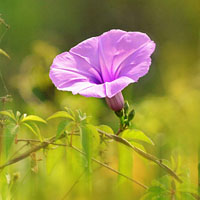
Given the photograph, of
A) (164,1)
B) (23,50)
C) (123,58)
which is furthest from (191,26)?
(123,58)

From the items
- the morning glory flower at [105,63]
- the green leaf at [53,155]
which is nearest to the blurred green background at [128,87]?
the green leaf at [53,155]

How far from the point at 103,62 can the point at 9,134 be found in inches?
9.1

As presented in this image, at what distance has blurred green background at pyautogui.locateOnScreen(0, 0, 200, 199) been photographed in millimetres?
1160

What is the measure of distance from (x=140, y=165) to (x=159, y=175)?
0.89ft

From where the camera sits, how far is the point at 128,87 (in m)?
1.43

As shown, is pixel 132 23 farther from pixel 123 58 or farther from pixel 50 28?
pixel 123 58

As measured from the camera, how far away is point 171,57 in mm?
1861

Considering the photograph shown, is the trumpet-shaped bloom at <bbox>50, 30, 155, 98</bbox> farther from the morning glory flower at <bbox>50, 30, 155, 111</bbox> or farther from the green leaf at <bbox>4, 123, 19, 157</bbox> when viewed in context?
the green leaf at <bbox>4, 123, 19, 157</bbox>

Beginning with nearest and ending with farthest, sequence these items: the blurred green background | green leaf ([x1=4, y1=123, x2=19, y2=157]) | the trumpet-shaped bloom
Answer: green leaf ([x1=4, y1=123, x2=19, y2=157]) → the trumpet-shaped bloom → the blurred green background

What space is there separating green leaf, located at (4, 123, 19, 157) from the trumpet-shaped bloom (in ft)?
0.34

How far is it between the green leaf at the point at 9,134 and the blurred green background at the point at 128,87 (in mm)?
148

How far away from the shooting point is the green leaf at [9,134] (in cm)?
83

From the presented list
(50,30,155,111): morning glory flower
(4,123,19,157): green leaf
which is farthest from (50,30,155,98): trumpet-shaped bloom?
(4,123,19,157): green leaf

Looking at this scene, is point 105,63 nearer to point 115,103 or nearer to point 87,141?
point 115,103
